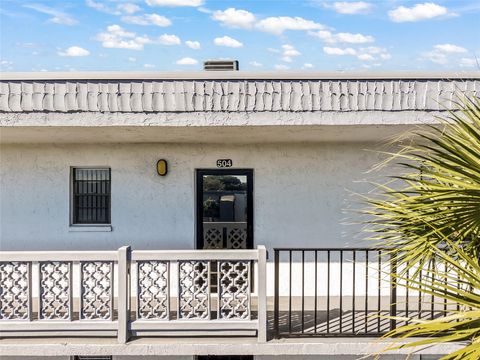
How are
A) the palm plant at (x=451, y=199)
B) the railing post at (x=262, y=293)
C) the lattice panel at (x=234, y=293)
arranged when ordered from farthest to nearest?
the lattice panel at (x=234, y=293) → the railing post at (x=262, y=293) → the palm plant at (x=451, y=199)

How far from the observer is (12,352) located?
5.75 metres

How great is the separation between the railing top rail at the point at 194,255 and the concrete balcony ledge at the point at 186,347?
1001mm

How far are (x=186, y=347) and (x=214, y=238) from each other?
181 inches

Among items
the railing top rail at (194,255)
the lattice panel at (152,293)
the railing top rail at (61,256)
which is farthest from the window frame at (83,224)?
the railing top rail at (194,255)

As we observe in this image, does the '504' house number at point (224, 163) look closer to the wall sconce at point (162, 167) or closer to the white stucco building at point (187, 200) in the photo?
the white stucco building at point (187, 200)

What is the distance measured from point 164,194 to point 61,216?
1.79 m

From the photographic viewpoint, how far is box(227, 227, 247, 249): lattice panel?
10188 mm

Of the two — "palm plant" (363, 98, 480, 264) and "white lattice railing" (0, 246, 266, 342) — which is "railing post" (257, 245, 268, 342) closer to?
"white lattice railing" (0, 246, 266, 342)

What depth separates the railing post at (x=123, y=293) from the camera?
18.7 feet

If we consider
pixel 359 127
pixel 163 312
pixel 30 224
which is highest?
pixel 359 127

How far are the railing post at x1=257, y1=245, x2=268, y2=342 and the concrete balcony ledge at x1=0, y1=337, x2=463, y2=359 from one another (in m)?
0.14

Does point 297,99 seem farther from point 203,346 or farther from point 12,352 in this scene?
point 12,352

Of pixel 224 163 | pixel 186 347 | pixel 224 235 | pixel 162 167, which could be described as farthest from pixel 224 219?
pixel 186 347

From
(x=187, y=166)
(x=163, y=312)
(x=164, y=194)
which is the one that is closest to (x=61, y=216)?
(x=164, y=194)
